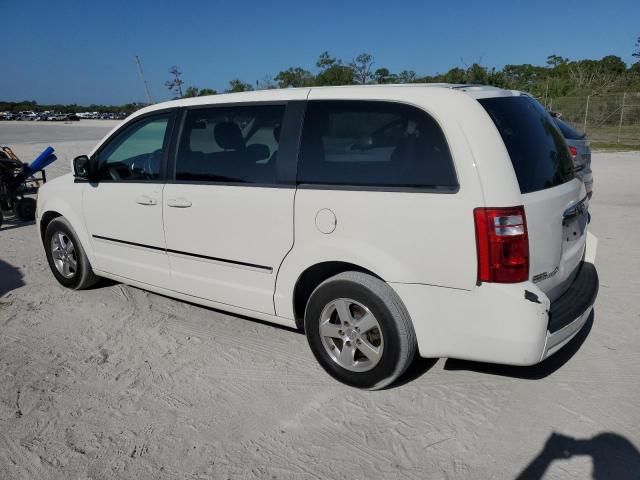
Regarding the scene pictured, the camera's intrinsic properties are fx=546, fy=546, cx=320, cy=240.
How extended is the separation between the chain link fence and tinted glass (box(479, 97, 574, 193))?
23.9m

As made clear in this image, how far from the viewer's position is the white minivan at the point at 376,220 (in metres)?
2.91

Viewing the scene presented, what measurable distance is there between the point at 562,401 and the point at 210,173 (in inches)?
110

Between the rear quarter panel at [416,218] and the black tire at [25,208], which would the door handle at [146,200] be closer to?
the rear quarter panel at [416,218]

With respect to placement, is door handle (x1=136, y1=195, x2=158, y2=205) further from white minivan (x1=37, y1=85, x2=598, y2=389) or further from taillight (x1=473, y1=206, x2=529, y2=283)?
taillight (x1=473, y1=206, x2=529, y2=283)

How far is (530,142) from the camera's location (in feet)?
10.6

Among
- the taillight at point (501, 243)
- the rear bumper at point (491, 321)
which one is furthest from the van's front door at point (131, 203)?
the taillight at point (501, 243)

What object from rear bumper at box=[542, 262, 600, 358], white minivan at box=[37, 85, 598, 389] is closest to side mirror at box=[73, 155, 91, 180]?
white minivan at box=[37, 85, 598, 389]

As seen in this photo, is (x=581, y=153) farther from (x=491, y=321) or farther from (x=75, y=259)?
(x=75, y=259)

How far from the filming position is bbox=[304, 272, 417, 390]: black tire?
319 centimetres

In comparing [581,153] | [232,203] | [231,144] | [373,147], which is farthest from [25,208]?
[581,153]

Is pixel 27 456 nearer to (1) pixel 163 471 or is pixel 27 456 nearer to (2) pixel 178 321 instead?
(1) pixel 163 471

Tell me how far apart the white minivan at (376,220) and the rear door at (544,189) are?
1cm

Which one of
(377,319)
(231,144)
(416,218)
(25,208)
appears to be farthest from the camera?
(25,208)

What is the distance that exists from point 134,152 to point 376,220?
260 cm
